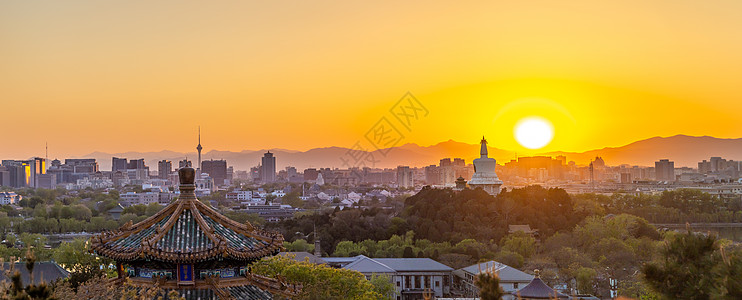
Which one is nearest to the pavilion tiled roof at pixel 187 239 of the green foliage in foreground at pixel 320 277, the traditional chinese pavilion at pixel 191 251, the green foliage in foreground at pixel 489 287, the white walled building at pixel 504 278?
the traditional chinese pavilion at pixel 191 251

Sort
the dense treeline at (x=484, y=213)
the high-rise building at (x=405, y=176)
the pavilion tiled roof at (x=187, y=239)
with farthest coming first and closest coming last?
the high-rise building at (x=405, y=176), the dense treeline at (x=484, y=213), the pavilion tiled roof at (x=187, y=239)

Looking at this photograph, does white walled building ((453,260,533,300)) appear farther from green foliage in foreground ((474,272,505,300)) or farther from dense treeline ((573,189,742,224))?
dense treeline ((573,189,742,224))

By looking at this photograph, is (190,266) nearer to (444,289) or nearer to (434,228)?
(444,289)

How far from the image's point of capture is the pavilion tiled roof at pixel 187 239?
35.2 feet

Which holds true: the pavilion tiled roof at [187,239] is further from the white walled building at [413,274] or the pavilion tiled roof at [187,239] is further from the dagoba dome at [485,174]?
the dagoba dome at [485,174]

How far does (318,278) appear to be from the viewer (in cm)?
2269

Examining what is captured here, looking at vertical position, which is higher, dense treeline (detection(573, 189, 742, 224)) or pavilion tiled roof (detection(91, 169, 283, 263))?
pavilion tiled roof (detection(91, 169, 283, 263))

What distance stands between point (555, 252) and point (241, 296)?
31.3m

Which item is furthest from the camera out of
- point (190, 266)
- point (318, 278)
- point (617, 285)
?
point (617, 285)

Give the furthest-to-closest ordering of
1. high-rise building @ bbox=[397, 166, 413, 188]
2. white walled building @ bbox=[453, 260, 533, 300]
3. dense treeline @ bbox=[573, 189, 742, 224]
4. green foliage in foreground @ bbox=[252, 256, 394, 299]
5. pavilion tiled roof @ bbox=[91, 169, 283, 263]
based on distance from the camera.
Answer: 1. high-rise building @ bbox=[397, 166, 413, 188]
2. dense treeline @ bbox=[573, 189, 742, 224]
3. white walled building @ bbox=[453, 260, 533, 300]
4. green foliage in foreground @ bbox=[252, 256, 394, 299]
5. pavilion tiled roof @ bbox=[91, 169, 283, 263]

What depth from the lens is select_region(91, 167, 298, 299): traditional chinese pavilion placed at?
35.4 ft

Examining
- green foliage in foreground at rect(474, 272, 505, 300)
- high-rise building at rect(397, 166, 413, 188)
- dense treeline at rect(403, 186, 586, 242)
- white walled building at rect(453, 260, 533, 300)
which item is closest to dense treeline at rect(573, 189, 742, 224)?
dense treeline at rect(403, 186, 586, 242)

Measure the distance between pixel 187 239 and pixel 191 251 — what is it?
354mm

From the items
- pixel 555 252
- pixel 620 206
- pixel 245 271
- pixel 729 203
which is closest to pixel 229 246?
pixel 245 271
